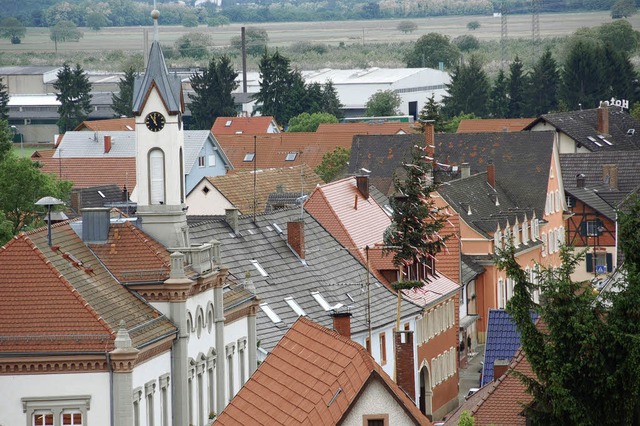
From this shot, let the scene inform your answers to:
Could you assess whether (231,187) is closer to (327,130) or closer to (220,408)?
(220,408)

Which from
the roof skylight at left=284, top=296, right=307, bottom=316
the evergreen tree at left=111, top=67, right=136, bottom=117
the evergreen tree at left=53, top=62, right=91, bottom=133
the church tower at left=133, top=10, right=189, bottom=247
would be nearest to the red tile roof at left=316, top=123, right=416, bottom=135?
the evergreen tree at left=111, top=67, right=136, bottom=117

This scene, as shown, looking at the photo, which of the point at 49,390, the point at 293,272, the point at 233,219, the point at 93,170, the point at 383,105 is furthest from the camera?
the point at 383,105

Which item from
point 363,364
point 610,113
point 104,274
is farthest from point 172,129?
point 610,113

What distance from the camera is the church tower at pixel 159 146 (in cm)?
4541

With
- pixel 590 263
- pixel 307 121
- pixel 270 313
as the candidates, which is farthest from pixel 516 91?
pixel 270 313

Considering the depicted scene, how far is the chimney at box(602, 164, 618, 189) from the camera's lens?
106 m

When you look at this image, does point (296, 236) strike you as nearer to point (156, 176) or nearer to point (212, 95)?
point (156, 176)

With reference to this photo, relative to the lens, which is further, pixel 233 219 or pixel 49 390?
pixel 233 219

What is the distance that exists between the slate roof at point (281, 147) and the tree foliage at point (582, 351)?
9750 centimetres

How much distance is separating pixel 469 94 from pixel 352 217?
118 meters

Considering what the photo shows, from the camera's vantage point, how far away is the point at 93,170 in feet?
373

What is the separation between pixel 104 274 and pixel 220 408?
521cm

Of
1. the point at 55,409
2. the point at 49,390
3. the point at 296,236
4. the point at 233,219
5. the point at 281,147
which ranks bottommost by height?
the point at 55,409

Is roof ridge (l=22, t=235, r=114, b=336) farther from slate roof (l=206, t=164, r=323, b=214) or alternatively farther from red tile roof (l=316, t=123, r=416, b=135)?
red tile roof (l=316, t=123, r=416, b=135)
